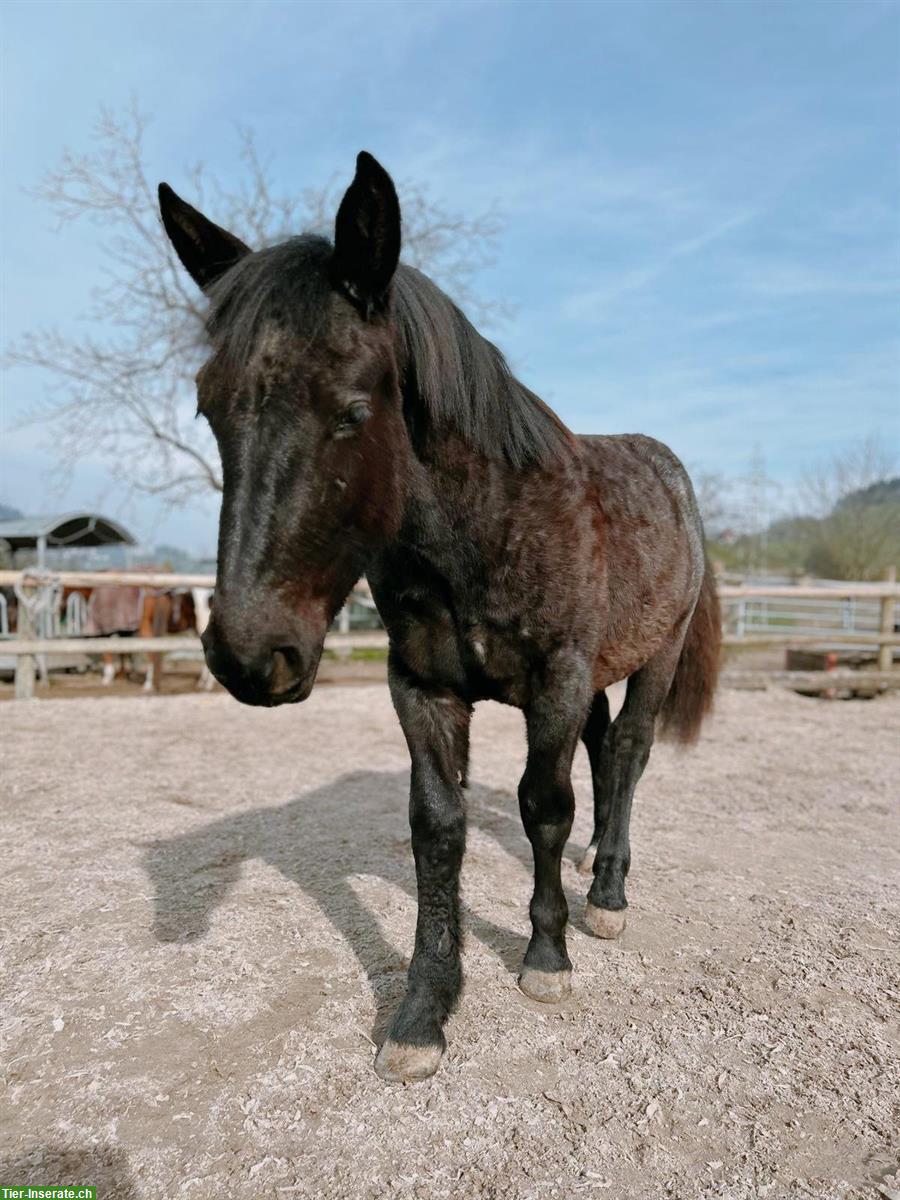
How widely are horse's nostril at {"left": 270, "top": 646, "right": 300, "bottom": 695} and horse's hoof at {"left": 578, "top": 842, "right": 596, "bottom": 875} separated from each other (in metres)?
2.56

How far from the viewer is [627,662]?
3031mm

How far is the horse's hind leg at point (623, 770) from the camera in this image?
10.2 ft

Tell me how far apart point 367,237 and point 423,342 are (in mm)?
332

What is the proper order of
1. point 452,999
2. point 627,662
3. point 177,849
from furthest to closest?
point 177,849 < point 627,662 < point 452,999

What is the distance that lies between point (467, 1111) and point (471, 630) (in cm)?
130

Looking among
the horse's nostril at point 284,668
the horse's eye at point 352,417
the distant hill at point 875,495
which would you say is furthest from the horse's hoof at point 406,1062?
the distant hill at point 875,495

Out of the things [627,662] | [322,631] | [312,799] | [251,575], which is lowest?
[312,799]

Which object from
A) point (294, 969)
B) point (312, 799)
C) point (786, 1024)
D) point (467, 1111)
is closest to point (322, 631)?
point (467, 1111)

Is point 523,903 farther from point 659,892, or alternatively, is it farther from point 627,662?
point 627,662

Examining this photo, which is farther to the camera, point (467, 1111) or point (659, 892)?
point (659, 892)

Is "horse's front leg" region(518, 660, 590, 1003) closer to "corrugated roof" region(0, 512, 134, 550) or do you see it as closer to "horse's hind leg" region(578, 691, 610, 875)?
"horse's hind leg" region(578, 691, 610, 875)

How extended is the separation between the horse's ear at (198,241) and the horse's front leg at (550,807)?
1571 mm

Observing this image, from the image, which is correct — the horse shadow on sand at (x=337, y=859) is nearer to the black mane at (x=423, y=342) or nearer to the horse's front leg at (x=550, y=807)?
the horse's front leg at (x=550, y=807)

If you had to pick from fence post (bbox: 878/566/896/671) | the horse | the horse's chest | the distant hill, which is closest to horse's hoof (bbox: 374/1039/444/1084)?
the horse
